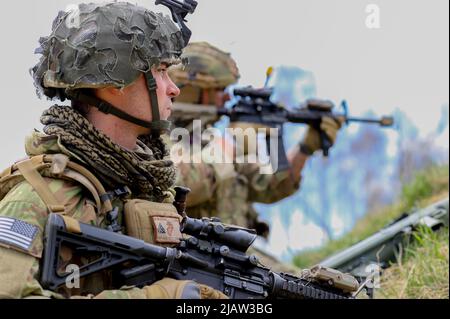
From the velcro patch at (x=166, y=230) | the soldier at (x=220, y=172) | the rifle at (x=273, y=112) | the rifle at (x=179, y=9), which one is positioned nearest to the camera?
the velcro patch at (x=166, y=230)

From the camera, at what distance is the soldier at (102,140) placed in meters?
4.07

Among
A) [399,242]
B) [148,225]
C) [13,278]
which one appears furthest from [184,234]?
[399,242]

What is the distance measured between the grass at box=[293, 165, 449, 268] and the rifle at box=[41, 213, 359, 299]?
5.62 m

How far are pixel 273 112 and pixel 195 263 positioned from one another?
584cm

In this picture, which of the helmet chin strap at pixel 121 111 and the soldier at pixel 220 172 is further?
the soldier at pixel 220 172

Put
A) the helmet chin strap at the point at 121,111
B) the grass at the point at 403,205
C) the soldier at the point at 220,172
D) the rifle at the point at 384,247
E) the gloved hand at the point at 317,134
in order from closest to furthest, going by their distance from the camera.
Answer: the helmet chin strap at the point at 121,111, the rifle at the point at 384,247, the soldier at the point at 220,172, the gloved hand at the point at 317,134, the grass at the point at 403,205

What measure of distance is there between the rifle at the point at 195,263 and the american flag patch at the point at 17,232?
2.4 inches

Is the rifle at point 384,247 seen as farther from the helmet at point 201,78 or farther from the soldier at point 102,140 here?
the soldier at point 102,140

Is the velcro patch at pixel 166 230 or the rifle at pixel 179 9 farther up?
the rifle at pixel 179 9

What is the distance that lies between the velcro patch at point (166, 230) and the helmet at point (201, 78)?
4946 mm

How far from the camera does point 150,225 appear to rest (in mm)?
4285

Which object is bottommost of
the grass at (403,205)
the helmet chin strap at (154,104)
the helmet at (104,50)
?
the grass at (403,205)

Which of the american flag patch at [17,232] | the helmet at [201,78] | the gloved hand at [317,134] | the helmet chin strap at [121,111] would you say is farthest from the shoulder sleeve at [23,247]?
the gloved hand at [317,134]

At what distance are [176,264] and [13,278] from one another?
661 mm
